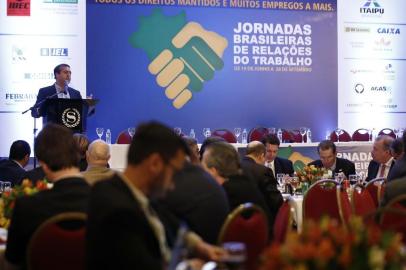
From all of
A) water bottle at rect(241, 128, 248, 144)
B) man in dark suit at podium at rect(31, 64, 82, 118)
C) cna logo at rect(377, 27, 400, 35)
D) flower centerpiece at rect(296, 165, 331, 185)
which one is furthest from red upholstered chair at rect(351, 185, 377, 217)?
cna logo at rect(377, 27, 400, 35)

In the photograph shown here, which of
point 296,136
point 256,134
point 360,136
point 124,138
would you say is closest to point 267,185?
point 124,138

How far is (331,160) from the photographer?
8.23m

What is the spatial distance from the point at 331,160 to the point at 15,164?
3445 mm

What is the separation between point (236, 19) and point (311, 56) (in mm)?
1434

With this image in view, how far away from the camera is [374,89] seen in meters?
12.5

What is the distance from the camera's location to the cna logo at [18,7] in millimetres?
10867

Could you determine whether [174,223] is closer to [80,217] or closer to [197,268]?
[80,217]

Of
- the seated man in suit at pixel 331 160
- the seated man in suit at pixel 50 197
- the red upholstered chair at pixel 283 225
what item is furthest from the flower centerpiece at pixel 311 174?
the seated man in suit at pixel 50 197

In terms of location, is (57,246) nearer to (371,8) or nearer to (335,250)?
(335,250)

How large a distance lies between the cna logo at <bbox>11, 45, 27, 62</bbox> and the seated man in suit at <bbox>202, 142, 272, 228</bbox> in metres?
7.10

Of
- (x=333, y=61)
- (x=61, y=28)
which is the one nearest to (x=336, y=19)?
(x=333, y=61)

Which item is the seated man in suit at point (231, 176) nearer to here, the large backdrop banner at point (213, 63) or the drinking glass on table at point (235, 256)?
the drinking glass on table at point (235, 256)

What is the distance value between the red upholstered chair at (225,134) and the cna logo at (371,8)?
3291mm

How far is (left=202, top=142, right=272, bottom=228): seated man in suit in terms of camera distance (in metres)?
4.20
